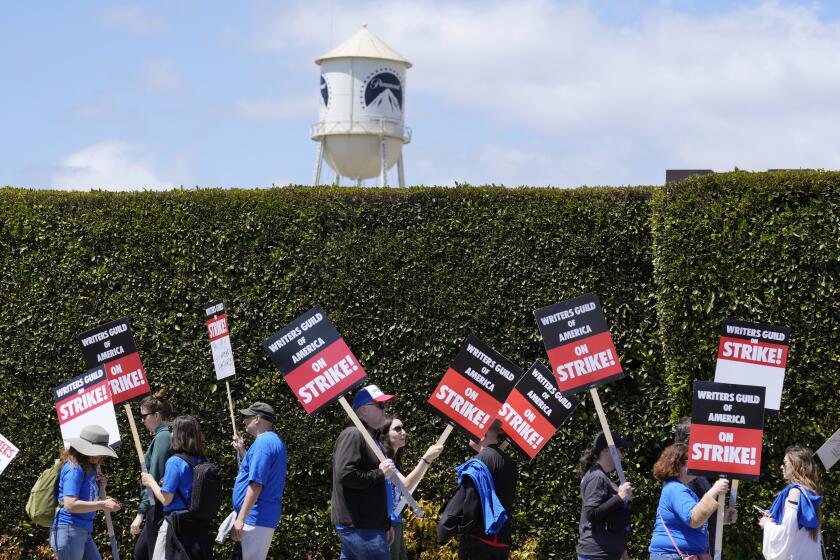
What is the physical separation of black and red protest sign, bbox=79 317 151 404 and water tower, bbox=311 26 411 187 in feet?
75.2

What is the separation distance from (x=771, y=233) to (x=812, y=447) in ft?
6.22

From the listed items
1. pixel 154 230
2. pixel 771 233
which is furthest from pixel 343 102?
pixel 771 233

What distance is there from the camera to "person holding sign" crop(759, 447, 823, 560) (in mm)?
8008

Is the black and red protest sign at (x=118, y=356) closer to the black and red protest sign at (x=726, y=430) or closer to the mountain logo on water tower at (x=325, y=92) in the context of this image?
the black and red protest sign at (x=726, y=430)

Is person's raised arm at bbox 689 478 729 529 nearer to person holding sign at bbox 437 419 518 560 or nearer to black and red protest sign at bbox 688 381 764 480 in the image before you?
black and red protest sign at bbox 688 381 764 480

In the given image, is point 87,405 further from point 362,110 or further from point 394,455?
point 362,110

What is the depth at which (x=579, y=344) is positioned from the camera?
9164mm

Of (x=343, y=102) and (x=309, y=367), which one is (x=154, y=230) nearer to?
(x=309, y=367)

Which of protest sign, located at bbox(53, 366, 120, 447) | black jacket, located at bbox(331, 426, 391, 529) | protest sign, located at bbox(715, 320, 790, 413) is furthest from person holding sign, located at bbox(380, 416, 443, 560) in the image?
protest sign, located at bbox(53, 366, 120, 447)

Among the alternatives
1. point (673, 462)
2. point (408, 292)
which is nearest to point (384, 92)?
point (408, 292)

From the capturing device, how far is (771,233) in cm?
1033

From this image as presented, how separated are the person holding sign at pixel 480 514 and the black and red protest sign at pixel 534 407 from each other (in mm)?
933

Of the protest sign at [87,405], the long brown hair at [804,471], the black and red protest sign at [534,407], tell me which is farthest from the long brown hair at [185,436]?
the long brown hair at [804,471]

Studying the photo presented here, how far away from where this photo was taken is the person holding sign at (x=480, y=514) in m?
8.48
